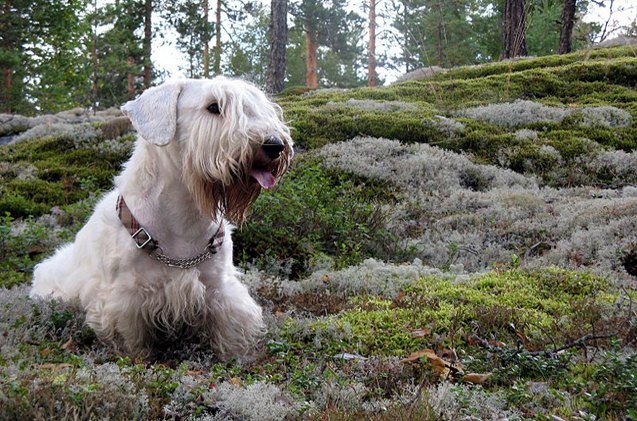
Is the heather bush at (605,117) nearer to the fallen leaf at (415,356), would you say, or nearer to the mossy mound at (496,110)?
the mossy mound at (496,110)

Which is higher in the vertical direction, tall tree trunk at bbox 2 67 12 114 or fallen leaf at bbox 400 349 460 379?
tall tree trunk at bbox 2 67 12 114

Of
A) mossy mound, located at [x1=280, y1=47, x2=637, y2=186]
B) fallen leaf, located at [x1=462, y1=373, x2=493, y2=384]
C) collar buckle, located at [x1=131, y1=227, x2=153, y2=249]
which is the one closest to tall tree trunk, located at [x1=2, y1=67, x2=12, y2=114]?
mossy mound, located at [x1=280, y1=47, x2=637, y2=186]

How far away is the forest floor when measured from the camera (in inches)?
117

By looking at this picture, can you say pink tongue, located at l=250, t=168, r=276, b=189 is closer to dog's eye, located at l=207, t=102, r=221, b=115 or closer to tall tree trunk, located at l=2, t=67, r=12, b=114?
dog's eye, located at l=207, t=102, r=221, b=115

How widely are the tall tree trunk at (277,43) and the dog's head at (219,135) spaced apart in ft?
43.6

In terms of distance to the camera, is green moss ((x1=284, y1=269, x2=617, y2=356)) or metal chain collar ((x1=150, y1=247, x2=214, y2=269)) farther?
green moss ((x1=284, y1=269, x2=617, y2=356))

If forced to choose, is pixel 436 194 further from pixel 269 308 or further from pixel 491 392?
pixel 491 392

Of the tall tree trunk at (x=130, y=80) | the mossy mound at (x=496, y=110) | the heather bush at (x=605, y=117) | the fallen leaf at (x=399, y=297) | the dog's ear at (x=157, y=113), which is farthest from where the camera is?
the tall tree trunk at (x=130, y=80)

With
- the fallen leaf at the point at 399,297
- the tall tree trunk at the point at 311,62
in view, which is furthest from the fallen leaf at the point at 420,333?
the tall tree trunk at the point at 311,62

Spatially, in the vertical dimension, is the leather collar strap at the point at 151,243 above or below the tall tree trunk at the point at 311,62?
below

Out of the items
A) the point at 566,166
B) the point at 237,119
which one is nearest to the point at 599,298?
the point at 237,119

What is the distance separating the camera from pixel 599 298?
4.93 metres

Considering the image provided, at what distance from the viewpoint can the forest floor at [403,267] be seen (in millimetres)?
2973

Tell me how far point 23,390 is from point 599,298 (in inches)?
161
